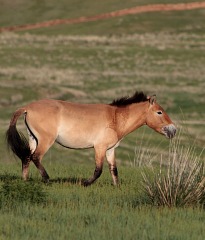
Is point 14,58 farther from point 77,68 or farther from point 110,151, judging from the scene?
point 110,151

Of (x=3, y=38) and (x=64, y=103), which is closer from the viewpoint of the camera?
(x=64, y=103)

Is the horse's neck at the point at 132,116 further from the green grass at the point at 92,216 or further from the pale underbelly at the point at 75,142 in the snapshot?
the green grass at the point at 92,216

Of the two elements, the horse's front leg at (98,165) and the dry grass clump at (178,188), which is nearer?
the dry grass clump at (178,188)

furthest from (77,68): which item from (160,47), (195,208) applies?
(195,208)

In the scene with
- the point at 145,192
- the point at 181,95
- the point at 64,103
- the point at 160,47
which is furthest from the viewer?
the point at 160,47

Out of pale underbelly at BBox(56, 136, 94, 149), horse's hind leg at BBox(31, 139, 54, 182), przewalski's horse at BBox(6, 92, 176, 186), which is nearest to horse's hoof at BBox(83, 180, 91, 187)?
przewalski's horse at BBox(6, 92, 176, 186)

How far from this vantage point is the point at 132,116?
15.3m

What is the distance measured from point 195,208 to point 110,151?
371 centimetres

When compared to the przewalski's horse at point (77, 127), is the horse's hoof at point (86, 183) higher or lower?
lower

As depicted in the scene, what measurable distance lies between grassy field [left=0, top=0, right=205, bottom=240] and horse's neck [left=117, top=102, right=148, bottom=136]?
80 cm

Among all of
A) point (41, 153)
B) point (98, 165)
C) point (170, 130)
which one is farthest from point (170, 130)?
point (41, 153)

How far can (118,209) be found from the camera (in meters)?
11.3

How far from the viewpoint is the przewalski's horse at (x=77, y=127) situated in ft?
47.8

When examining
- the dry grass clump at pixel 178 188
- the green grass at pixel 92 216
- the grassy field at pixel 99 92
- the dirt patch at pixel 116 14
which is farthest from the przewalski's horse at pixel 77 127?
the dirt patch at pixel 116 14
